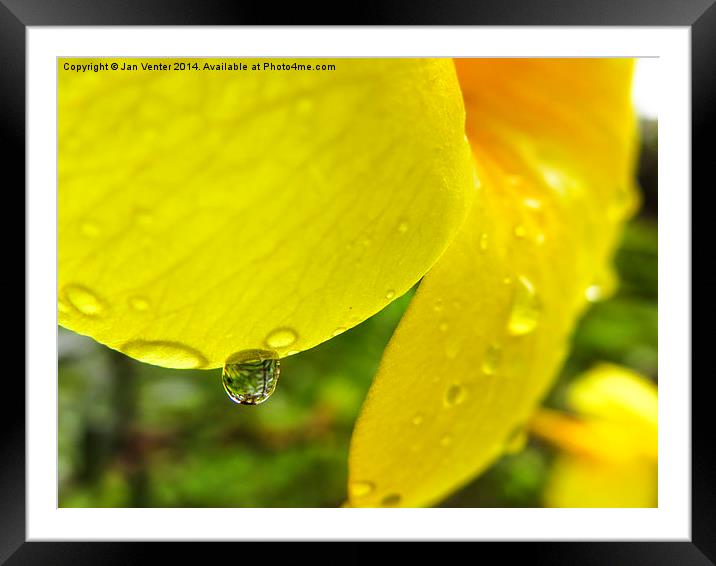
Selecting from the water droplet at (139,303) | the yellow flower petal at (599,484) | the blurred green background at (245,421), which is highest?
the water droplet at (139,303)

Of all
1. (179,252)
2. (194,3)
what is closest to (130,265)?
(179,252)

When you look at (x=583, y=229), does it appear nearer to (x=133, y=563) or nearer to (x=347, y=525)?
(x=347, y=525)

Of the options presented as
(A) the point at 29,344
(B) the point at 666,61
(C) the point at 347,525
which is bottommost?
(C) the point at 347,525

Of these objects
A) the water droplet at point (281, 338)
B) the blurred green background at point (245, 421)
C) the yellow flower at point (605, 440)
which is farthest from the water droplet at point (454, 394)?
the yellow flower at point (605, 440)

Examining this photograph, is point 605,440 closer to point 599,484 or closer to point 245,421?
point 599,484

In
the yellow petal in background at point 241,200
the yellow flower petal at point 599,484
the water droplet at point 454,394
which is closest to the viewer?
the yellow petal in background at point 241,200

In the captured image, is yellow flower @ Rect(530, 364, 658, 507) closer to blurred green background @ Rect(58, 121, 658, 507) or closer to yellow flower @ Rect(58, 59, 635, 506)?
blurred green background @ Rect(58, 121, 658, 507)

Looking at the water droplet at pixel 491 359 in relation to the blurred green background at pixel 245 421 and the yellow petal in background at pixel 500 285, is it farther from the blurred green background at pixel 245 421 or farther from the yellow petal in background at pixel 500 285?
the blurred green background at pixel 245 421
